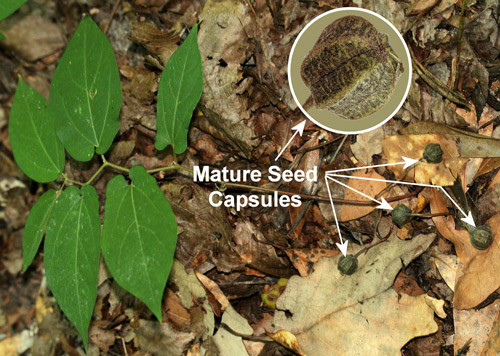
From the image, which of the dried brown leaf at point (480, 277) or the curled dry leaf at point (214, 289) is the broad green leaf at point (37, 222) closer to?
the curled dry leaf at point (214, 289)

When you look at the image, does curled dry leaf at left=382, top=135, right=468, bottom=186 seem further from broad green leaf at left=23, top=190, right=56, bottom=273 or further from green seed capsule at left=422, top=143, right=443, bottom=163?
broad green leaf at left=23, top=190, right=56, bottom=273

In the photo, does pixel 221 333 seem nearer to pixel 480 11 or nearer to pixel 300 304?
pixel 300 304

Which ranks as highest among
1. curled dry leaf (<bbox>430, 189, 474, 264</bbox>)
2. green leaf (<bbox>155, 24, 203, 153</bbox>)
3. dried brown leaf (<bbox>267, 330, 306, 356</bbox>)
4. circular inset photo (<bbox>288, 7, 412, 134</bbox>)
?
green leaf (<bbox>155, 24, 203, 153</bbox>)

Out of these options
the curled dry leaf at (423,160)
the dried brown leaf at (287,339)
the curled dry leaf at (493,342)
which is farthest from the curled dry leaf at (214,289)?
the curled dry leaf at (493,342)

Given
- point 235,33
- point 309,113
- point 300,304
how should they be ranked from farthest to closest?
point 235,33, point 309,113, point 300,304

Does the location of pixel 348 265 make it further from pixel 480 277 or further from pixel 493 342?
pixel 493 342

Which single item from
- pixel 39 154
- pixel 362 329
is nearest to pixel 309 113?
pixel 362 329

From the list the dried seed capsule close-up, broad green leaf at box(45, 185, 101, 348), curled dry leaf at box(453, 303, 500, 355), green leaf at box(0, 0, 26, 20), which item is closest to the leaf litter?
curled dry leaf at box(453, 303, 500, 355)
